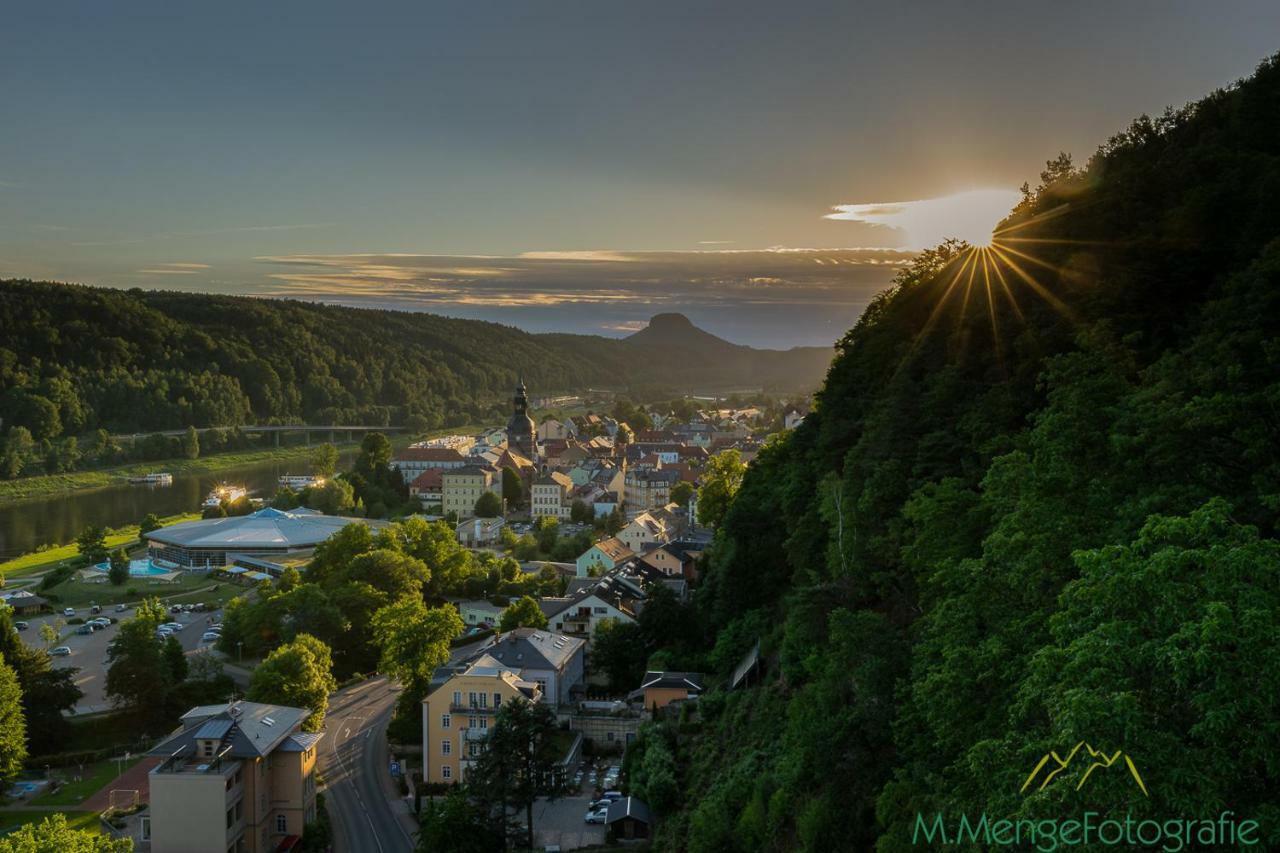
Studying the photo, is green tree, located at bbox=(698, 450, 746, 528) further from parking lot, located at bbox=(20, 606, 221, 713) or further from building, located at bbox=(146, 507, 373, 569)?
parking lot, located at bbox=(20, 606, 221, 713)

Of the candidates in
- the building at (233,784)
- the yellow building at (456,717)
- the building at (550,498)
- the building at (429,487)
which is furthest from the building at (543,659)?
the building at (429,487)

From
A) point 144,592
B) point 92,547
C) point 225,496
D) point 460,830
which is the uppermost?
point 460,830

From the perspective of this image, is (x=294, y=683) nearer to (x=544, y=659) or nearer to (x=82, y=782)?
(x=82, y=782)

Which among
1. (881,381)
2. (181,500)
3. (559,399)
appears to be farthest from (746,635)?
(559,399)

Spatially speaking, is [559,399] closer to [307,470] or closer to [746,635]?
[307,470]

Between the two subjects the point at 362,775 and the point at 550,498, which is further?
the point at 550,498

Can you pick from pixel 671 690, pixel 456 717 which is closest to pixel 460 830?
pixel 456 717

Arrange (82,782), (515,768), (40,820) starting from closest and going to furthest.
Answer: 1. (515,768)
2. (40,820)
3. (82,782)
